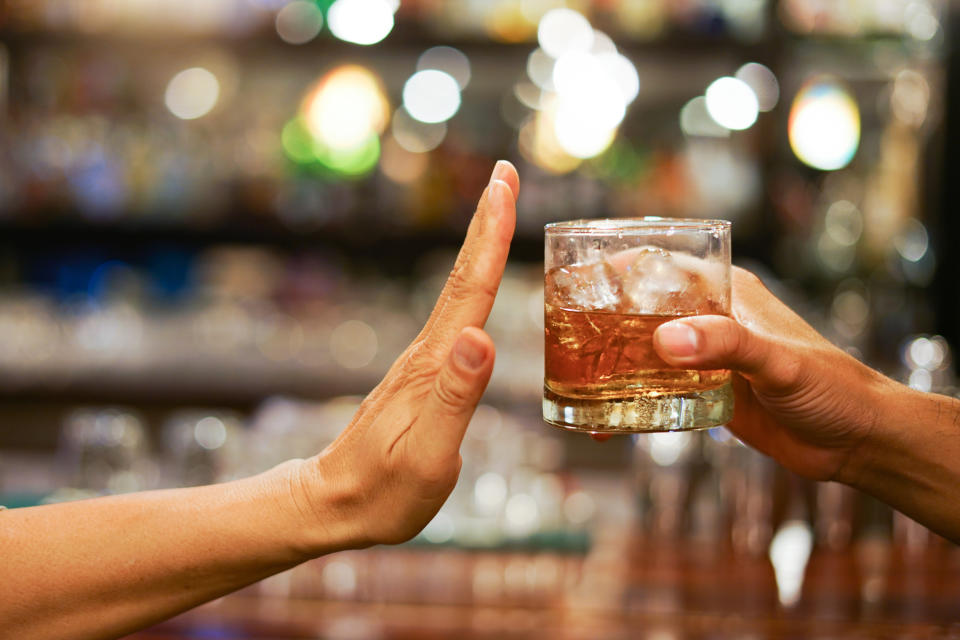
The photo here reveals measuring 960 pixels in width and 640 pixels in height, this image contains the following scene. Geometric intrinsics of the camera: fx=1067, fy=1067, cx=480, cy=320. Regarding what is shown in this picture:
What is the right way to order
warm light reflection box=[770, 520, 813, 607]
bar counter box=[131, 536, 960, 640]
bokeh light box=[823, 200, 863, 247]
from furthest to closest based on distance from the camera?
1. bokeh light box=[823, 200, 863, 247]
2. warm light reflection box=[770, 520, 813, 607]
3. bar counter box=[131, 536, 960, 640]

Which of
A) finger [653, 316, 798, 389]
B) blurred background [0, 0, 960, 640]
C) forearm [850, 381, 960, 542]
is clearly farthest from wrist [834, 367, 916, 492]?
blurred background [0, 0, 960, 640]

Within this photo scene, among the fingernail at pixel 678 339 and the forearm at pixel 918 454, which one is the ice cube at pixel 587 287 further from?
the forearm at pixel 918 454

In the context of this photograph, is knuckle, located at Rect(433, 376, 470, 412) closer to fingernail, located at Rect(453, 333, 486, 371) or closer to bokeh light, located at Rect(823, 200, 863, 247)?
fingernail, located at Rect(453, 333, 486, 371)

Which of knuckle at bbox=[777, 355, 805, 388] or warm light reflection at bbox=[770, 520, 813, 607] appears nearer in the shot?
knuckle at bbox=[777, 355, 805, 388]

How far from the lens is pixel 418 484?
96 centimetres

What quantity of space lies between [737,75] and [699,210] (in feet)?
1.69

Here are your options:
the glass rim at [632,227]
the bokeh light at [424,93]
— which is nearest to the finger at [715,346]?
the glass rim at [632,227]

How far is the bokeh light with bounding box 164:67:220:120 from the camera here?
4.36m

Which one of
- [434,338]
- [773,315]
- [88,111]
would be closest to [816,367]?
[773,315]

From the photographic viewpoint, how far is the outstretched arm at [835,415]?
3.43 ft

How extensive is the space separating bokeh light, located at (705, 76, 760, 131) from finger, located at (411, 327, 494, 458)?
10.5ft

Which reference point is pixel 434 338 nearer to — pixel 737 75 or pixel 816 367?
pixel 816 367

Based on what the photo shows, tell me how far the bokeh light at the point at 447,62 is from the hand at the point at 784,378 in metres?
3.06

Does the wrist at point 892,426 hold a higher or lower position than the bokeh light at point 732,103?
lower
